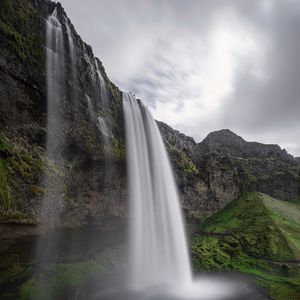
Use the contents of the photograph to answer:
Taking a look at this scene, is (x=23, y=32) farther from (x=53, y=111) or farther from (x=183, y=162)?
(x=183, y=162)

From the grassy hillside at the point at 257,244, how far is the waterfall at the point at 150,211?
7347mm

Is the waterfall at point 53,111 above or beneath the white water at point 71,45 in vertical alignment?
beneath

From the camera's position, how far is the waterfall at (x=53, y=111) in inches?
1096

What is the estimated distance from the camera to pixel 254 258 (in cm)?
4491

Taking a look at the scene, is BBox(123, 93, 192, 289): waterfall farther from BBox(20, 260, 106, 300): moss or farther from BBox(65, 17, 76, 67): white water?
BBox(65, 17, 76, 67): white water

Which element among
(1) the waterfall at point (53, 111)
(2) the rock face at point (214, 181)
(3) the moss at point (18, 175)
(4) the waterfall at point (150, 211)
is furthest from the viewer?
(2) the rock face at point (214, 181)

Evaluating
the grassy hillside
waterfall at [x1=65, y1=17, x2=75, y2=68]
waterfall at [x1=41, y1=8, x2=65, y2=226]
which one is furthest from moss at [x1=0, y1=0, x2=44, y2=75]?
the grassy hillside

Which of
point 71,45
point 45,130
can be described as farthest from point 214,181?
point 45,130

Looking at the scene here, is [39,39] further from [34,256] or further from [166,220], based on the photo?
[166,220]

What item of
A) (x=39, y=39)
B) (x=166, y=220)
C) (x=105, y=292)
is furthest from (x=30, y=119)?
(x=166, y=220)

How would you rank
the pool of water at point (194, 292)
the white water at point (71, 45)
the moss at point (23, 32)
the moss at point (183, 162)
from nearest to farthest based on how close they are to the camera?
the moss at point (23, 32) < the pool of water at point (194, 292) < the white water at point (71, 45) < the moss at point (183, 162)

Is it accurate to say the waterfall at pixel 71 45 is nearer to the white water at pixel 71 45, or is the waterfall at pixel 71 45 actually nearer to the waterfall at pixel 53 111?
the white water at pixel 71 45

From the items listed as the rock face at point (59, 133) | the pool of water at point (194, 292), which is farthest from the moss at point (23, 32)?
the pool of water at point (194, 292)

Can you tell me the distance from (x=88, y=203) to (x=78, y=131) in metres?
8.77
